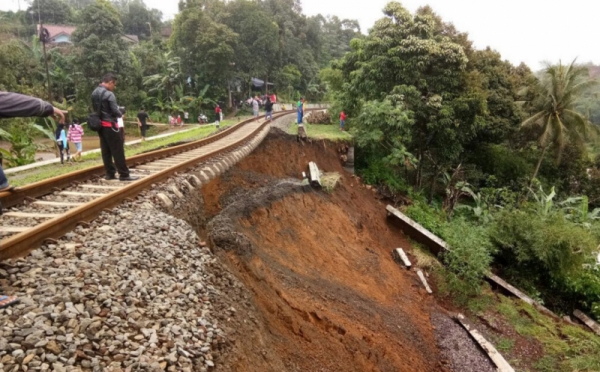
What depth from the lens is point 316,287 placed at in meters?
6.74

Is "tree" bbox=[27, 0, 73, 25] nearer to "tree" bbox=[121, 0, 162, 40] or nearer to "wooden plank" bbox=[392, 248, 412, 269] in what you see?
"tree" bbox=[121, 0, 162, 40]

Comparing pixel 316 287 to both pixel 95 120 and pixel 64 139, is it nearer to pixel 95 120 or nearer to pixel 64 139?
pixel 95 120

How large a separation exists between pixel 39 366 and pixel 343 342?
4049mm

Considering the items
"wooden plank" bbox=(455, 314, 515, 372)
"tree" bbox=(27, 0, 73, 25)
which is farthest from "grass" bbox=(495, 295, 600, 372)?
"tree" bbox=(27, 0, 73, 25)

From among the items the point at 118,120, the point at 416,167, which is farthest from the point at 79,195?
the point at 416,167

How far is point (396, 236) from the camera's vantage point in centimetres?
1398

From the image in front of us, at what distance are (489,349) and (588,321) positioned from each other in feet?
18.7

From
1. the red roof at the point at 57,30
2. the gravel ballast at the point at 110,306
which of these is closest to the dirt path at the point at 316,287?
the gravel ballast at the point at 110,306

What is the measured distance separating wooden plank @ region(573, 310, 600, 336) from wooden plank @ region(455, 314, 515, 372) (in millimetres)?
4825

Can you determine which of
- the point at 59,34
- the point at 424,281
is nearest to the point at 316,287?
the point at 424,281

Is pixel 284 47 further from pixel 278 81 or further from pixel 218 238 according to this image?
pixel 218 238

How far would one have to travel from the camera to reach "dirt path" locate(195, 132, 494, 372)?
4590 mm

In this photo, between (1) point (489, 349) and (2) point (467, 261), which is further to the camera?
(2) point (467, 261)

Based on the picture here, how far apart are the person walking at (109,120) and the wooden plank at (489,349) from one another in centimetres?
794
